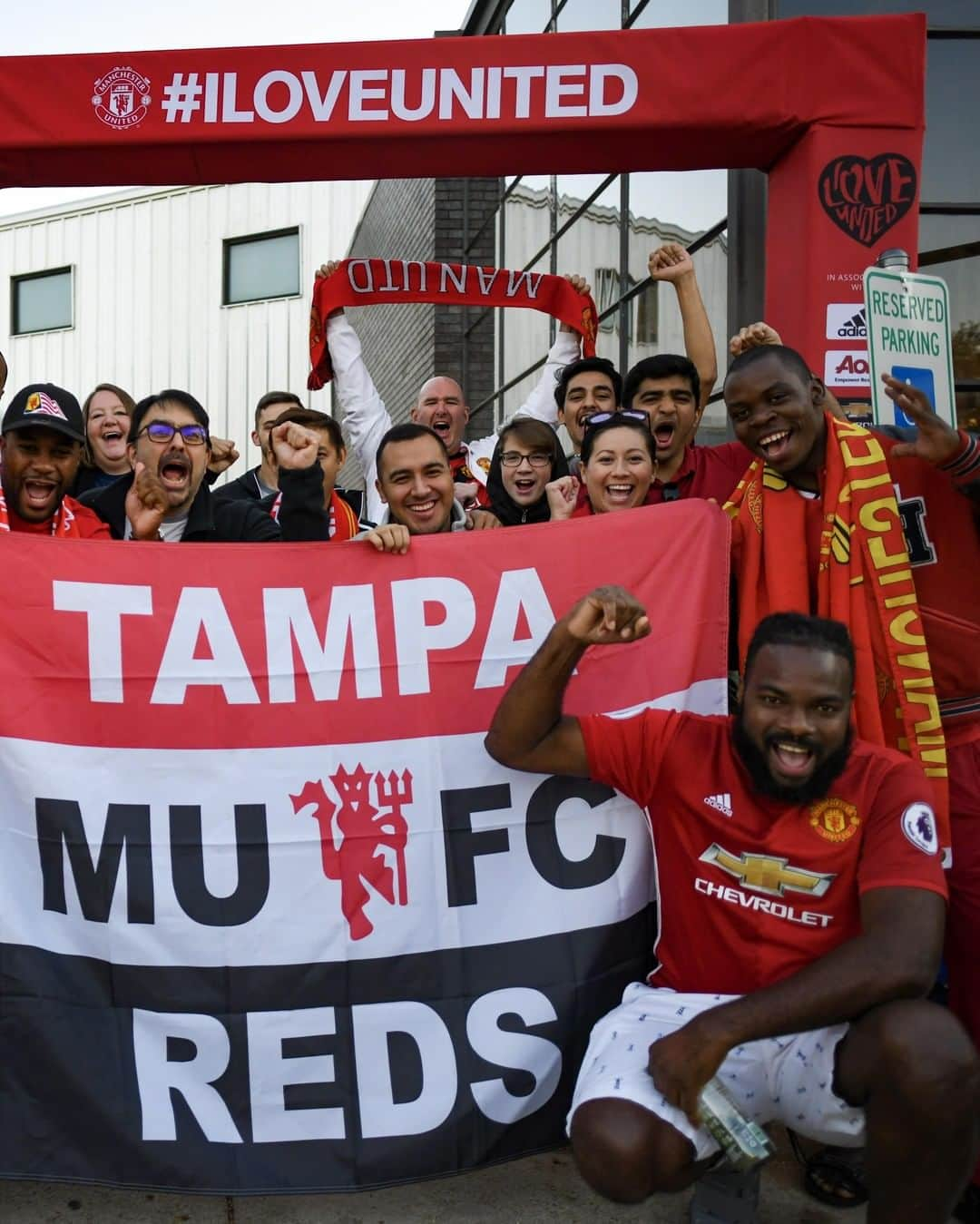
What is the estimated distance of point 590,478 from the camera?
372 cm

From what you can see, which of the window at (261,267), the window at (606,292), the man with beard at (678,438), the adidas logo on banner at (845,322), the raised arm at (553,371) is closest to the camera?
the man with beard at (678,438)

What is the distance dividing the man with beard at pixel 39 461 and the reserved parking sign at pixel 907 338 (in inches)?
95.2

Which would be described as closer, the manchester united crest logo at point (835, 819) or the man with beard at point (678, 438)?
the manchester united crest logo at point (835, 819)

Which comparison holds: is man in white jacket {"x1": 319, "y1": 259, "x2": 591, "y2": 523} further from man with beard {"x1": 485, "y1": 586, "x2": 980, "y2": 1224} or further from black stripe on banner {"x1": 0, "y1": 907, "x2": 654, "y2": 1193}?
black stripe on banner {"x1": 0, "y1": 907, "x2": 654, "y2": 1193}

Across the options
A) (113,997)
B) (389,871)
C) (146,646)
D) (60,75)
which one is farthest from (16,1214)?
(60,75)

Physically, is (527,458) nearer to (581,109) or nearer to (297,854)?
(581,109)

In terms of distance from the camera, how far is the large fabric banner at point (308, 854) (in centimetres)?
303

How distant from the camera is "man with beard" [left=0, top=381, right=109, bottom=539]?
3775 millimetres

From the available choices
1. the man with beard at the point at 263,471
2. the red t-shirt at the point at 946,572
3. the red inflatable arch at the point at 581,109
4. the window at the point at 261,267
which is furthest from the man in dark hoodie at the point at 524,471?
the window at the point at 261,267

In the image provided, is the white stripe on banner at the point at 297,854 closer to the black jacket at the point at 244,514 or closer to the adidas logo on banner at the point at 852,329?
the black jacket at the point at 244,514

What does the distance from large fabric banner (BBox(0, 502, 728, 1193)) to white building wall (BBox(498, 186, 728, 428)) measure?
11.9 feet

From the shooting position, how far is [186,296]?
1967 cm

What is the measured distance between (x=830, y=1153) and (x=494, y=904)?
1.06m

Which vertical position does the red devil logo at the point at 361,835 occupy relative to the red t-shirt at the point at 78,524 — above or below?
below
